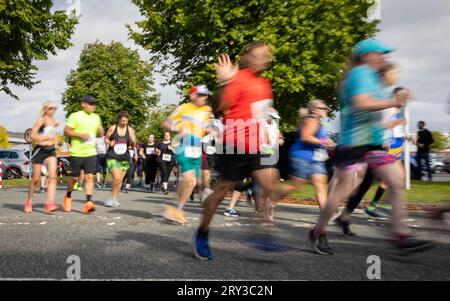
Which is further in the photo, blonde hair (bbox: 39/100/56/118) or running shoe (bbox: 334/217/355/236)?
blonde hair (bbox: 39/100/56/118)

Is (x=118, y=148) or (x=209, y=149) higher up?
(x=209, y=149)

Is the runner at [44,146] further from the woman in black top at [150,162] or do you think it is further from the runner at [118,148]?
the woman in black top at [150,162]

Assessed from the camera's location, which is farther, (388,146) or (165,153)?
(165,153)

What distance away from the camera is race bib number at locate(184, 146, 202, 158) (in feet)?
21.4

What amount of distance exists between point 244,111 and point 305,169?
2.04m

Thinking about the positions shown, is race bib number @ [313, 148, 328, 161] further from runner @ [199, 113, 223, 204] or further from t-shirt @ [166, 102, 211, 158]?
runner @ [199, 113, 223, 204]

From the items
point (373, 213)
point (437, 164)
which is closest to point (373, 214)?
point (373, 213)

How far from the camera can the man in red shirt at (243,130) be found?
3.92 meters

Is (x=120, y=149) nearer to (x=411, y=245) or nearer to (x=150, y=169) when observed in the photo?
(x=150, y=169)

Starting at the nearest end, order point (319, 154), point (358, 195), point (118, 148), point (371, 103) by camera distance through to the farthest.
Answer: point (371, 103)
point (358, 195)
point (319, 154)
point (118, 148)

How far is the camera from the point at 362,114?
4.00 meters

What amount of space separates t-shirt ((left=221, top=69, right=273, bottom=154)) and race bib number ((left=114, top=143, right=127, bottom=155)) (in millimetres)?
5686

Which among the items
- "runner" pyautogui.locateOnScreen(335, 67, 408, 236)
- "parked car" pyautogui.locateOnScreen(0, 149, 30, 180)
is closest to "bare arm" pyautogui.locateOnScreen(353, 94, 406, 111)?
"runner" pyautogui.locateOnScreen(335, 67, 408, 236)
